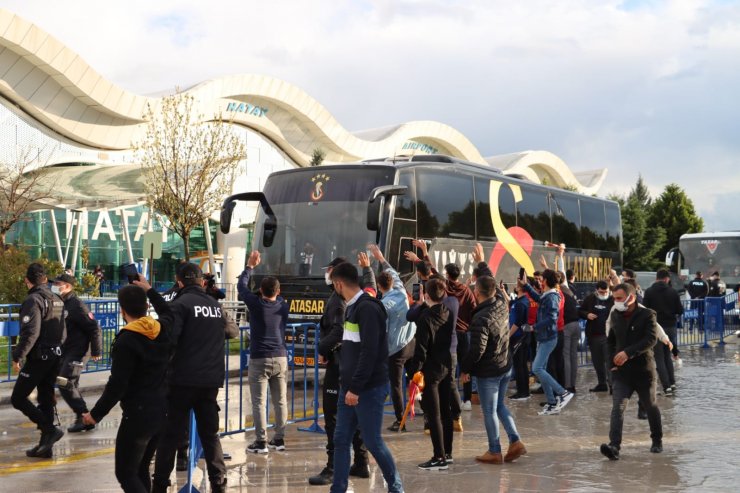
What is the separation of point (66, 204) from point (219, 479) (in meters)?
28.7

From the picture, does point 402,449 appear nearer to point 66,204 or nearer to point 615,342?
point 615,342

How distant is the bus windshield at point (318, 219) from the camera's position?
13.7m

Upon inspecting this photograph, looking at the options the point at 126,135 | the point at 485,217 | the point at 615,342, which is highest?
the point at 126,135

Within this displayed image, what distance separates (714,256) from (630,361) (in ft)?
83.9

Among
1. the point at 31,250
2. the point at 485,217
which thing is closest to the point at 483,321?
Answer: the point at 485,217

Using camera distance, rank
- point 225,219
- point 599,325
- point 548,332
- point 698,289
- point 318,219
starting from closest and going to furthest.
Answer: point 548,332
point 599,325
point 318,219
point 225,219
point 698,289

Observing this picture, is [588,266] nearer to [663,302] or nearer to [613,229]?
[613,229]

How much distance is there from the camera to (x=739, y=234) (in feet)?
103

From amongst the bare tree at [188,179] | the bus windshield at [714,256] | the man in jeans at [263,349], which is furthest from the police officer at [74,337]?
the bus windshield at [714,256]

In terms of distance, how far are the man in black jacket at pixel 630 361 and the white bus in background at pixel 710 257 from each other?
24489mm

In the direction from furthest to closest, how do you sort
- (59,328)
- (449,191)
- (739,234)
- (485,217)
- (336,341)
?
(739,234) < (485,217) < (449,191) < (59,328) < (336,341)

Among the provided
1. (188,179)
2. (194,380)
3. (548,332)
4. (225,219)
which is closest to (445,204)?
(225,219)

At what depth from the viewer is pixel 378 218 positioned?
13.0 m

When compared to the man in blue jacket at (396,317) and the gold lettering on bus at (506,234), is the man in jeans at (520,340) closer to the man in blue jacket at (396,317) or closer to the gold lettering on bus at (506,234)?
the man in blue jacket at (396,317)
